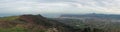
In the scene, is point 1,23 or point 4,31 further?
point 1,23

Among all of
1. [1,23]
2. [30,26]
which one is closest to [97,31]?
[30,26]

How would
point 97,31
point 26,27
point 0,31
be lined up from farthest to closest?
point 97,31
point 26,27
point 0,31

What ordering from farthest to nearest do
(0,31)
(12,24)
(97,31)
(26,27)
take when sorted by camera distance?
(97,31) → (12,24) → (26,27) → (0,31)

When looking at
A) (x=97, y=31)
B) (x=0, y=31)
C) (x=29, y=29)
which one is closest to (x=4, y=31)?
(x=0, y=31)

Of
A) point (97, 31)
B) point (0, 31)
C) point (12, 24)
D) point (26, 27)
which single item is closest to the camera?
point (0, 31)

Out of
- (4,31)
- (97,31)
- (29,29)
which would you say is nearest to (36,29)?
(29,29)

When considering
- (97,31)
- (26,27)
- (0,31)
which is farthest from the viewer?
(97,31)

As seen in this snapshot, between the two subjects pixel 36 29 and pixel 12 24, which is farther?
pixel 12 24

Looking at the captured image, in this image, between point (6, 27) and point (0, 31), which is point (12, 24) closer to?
point (6, 27)

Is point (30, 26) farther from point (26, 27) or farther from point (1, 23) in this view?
point (1, 23)
